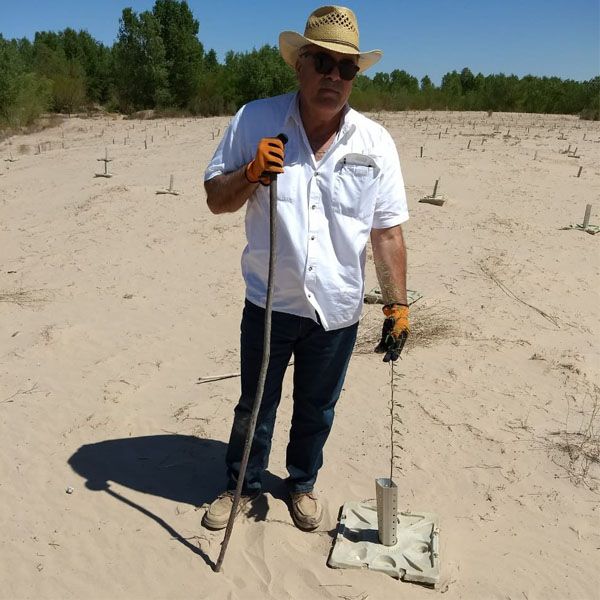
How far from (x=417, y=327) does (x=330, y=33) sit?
10.4 ft

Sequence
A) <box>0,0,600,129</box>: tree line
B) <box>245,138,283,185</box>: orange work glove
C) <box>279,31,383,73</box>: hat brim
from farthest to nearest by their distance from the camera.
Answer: <box>0,0,600,129</box>: tree line → <box>279,31,383,73</box>: hat brim → <box>245,138,283,185</box>: orange work glove

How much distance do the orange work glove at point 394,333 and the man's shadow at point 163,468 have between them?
98cm

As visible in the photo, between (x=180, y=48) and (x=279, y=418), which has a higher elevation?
(x=180, y=48)

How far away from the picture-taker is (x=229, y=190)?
2.14 m

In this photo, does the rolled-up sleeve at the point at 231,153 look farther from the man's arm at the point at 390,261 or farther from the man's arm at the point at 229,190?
the man's arm at the point at 390,261

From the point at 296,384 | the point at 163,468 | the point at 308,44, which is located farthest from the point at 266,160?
the point at 163,468

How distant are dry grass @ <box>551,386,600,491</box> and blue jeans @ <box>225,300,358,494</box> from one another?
4.55 feet

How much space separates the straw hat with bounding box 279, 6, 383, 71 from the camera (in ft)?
6.86

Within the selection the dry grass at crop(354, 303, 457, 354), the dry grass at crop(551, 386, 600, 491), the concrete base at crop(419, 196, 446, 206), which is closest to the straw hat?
the dry grass at crop(551, 386, 600, 491)

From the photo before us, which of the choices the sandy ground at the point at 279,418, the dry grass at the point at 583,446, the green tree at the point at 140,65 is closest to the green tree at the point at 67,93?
the green tree at the point at 140,65

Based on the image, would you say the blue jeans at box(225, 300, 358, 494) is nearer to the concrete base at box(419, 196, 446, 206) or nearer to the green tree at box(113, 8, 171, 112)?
the concrete base at box(419, 196, 446, 206)

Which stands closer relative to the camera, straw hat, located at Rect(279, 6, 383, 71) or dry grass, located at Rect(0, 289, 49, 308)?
straw hat, located at Rect(279, 6, 383, 71)

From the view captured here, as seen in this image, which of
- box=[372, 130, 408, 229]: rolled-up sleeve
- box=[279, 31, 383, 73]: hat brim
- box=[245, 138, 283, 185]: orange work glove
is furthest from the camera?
box=[372, 130, 408, 229]: rolled-up sleeve

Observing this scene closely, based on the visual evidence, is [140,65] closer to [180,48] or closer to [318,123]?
[180,48]
